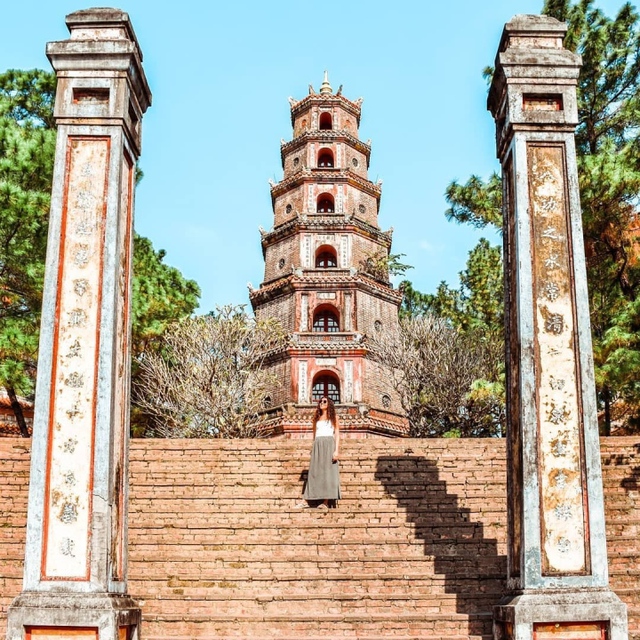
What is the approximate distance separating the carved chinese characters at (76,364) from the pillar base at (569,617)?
111 inches

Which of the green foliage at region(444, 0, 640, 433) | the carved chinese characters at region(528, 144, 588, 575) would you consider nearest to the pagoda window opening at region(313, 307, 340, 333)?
the green foliage at region(444, 0, 640, 433)

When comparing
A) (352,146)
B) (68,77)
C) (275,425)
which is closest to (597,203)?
(68,77)

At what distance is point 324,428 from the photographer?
994 cm

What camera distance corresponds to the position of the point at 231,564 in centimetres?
828

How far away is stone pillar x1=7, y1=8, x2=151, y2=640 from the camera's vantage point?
5.86 metres

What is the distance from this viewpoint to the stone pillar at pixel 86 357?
586cm

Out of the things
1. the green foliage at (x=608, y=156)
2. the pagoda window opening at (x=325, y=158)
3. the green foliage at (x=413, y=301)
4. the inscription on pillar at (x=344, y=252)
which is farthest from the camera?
the green foliage at (x=413, y=301)

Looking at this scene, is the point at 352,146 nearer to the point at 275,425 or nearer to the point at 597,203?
the point at 275,425

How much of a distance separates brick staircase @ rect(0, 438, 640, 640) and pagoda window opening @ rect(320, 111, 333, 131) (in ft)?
56.6

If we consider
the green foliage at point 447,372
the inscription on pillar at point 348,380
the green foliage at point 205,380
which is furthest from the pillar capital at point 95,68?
the inscription on pillar at point 348,380

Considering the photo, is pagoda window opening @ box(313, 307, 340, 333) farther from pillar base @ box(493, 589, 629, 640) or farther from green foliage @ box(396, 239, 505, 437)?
pillar base @ box(493, 589, 629, 640)

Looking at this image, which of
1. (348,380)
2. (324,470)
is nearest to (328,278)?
(348,380)

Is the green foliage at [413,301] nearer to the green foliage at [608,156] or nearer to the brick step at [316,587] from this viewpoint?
the green foliage at [608,156]

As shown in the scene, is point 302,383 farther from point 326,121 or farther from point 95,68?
point 95,68
